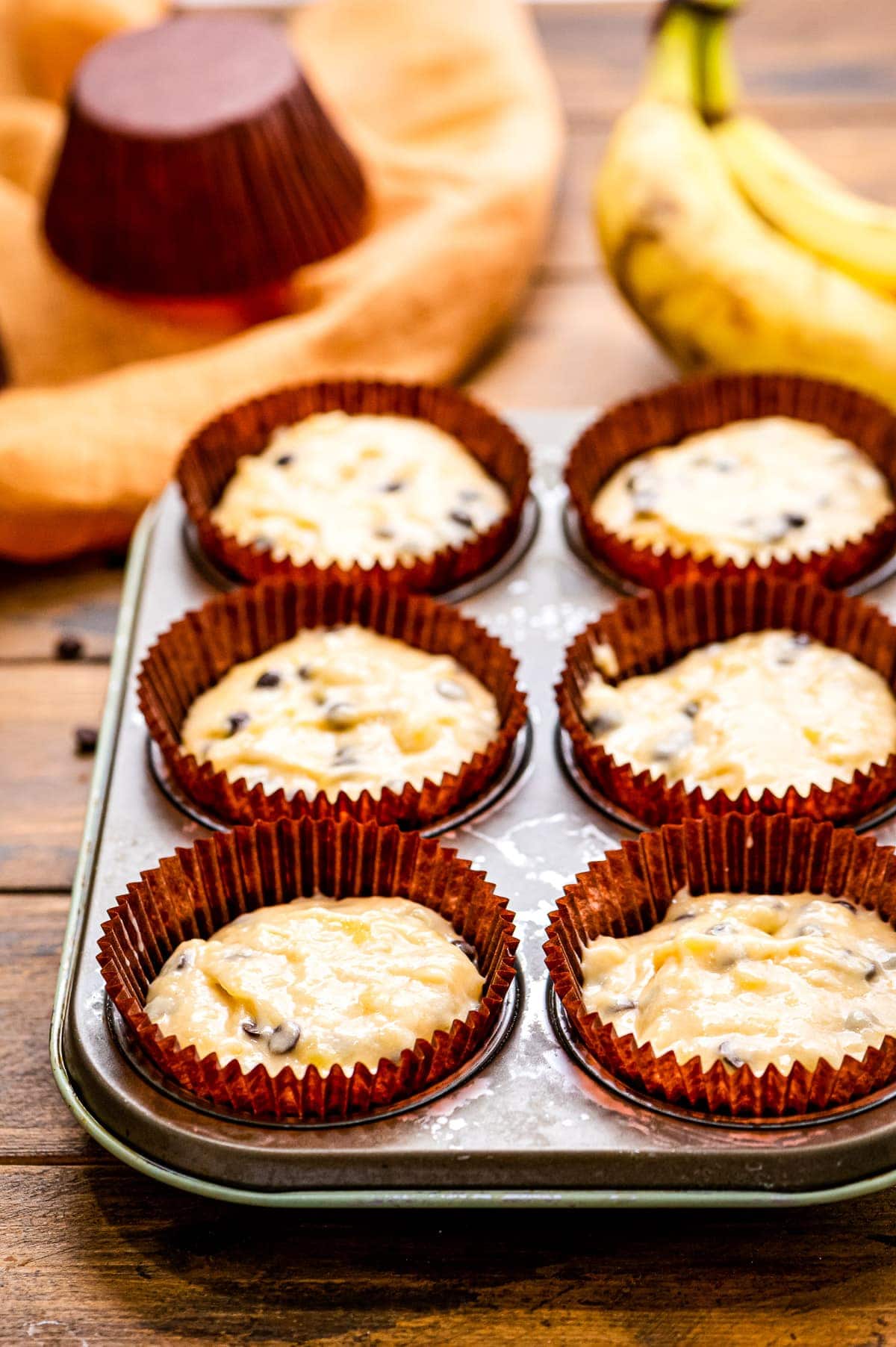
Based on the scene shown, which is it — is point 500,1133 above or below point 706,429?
below

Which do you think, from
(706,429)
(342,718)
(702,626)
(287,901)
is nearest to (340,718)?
(342,718)

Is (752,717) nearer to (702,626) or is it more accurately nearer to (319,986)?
(702,626)

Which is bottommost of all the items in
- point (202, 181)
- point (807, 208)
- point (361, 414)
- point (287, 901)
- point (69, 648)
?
point (69, 648)

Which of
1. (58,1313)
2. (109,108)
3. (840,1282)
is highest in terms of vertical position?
(109,108)

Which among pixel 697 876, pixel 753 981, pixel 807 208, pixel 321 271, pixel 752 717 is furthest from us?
pixel 321 271

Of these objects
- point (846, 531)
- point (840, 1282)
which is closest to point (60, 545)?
point (846, 531)

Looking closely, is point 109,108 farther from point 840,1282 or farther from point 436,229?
point 840,1282

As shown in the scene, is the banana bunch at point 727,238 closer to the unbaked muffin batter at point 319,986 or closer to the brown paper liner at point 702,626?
the brown paper liner at point 702,626
